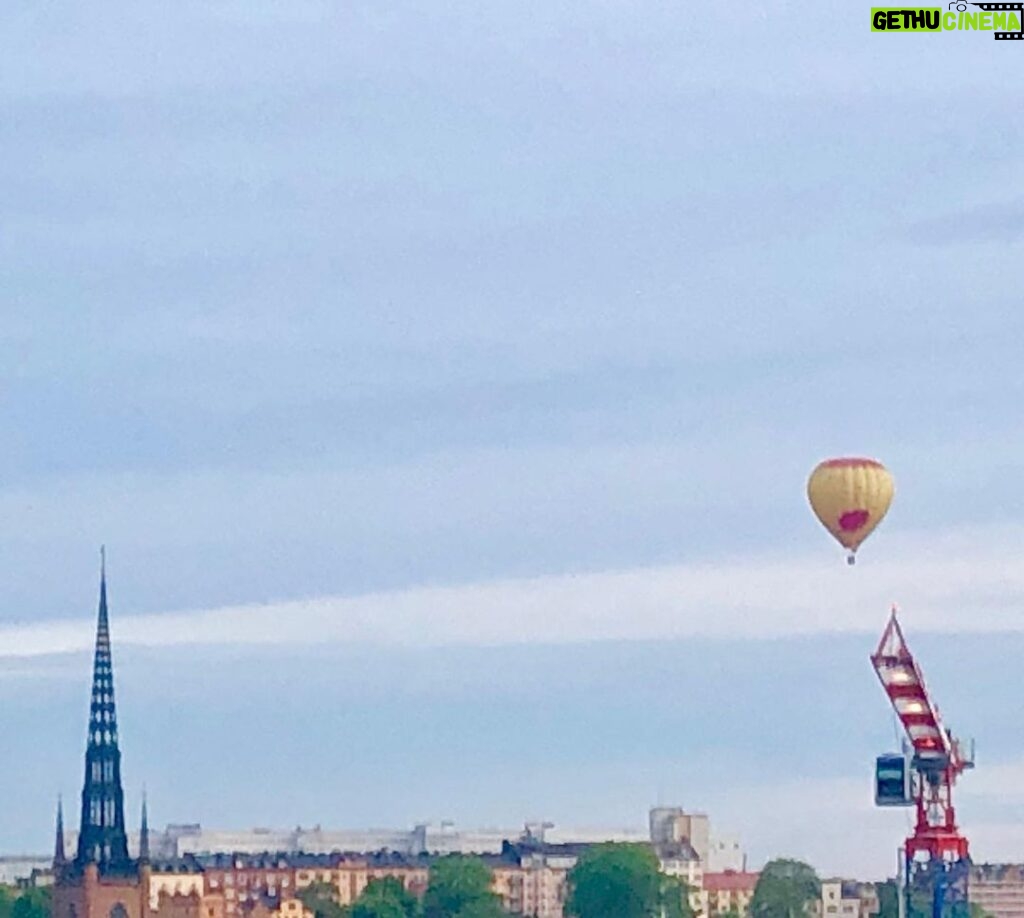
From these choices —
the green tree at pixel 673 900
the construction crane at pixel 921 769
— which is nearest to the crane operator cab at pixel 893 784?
the construction crane at pixel 921 769

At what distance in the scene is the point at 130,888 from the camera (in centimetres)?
15238

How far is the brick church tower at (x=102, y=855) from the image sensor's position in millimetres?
150250

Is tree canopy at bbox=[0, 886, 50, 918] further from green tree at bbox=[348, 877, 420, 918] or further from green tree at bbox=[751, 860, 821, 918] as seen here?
green tree at bbox=[751, 860, 821, 918]

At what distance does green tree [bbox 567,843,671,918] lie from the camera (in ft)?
495

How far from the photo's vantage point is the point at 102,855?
151625mm

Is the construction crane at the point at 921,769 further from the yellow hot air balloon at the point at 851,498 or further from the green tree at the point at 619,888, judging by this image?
the green tree at the point at 619,888

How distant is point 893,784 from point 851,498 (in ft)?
50.3

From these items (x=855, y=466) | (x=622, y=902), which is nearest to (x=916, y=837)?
(x=855, y=466)

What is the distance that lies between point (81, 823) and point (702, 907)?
42648 mm

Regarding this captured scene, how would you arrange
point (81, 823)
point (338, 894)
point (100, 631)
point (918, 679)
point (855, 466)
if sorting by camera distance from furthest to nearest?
point (338, 894) < point (100, 631) < point (81, 823) < point (918, 679) < point (855, 466)

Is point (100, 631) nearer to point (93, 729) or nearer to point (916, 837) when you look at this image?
point (93, 729)

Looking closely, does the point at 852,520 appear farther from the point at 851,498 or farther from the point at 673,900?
the point at 673,900

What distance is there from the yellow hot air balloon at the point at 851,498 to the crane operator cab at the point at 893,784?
1436 centimetres

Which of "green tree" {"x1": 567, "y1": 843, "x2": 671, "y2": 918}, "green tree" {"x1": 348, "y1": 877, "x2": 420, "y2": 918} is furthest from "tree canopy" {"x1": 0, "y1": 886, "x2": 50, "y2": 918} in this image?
"green tree" {"x1": 567, "y1": 843, "x2": 671, "y2": 918}
